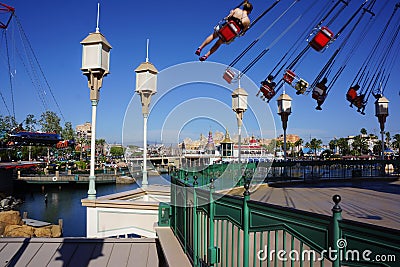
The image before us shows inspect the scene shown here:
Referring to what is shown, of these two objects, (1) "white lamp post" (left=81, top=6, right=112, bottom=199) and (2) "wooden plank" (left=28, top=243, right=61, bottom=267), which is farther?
(1) "white lamp post" (left=81, top=6, right=112, bottom=199)

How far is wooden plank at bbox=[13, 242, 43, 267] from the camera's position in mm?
6110

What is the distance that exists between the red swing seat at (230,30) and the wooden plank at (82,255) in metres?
5.08

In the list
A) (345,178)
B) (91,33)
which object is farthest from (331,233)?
(345,178)

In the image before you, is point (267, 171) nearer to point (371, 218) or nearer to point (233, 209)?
point (371, 218)

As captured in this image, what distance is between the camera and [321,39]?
7.98 m

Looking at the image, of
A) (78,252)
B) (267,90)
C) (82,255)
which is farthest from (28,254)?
(267,90)

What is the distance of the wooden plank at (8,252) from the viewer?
6.12 meters

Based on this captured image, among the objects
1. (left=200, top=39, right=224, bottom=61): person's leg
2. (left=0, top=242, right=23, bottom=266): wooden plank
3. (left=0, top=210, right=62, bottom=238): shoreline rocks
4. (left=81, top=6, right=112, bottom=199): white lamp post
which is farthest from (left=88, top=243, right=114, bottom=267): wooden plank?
(left=0, top=210, right=62, bottom=238): shoreline rocks

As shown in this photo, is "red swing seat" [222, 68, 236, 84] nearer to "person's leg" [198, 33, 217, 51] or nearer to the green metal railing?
"person's leg" [198, 33, 217, 51]

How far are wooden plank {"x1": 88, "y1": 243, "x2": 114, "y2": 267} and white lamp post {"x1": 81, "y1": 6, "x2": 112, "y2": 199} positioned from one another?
2602 millimetres

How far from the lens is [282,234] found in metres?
3.00

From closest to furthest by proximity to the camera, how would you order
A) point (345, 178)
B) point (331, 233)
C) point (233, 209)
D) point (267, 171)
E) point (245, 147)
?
point (331, 233)
point (233, 209)
point (245, 147)
point (267, 171)
point (345, 178)

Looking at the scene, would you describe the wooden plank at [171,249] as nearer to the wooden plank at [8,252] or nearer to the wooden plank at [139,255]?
the wooden plank at [139,255]

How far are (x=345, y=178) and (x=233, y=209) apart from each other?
52.4ft
